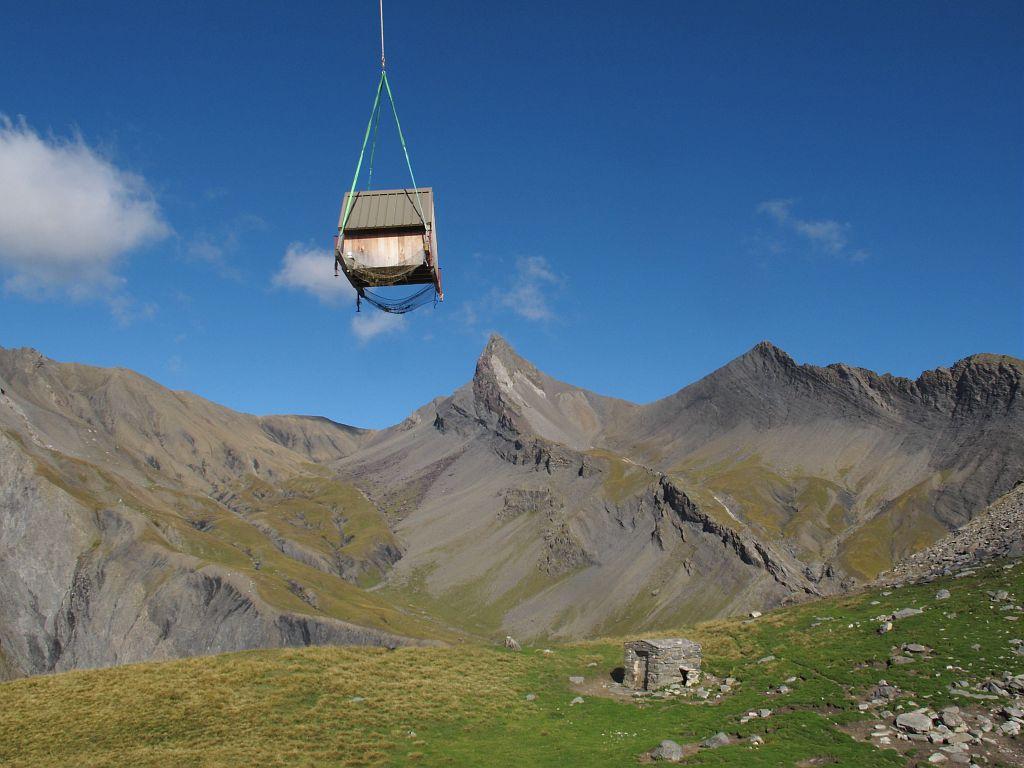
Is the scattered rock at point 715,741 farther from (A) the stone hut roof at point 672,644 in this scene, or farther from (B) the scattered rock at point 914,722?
(A) the stone hut roof at point 672,644

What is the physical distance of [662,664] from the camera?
1288 inches

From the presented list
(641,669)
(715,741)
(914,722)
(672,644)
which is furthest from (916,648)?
(641,669)

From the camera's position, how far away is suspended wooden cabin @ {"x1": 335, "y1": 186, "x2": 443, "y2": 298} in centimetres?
2466

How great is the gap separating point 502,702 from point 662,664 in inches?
260

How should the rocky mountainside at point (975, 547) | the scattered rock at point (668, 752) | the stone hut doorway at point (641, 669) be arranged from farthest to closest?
the rocky mountainside at point (975, 547)
the stone hut doorway at point (641, 669)
the scattered rock at point (668, 752)

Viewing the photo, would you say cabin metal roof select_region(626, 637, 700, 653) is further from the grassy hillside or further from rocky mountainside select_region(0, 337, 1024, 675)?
rocky mountainside select_region(0, 337, 1024, 675)

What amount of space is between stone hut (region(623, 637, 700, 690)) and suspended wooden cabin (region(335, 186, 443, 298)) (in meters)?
17.9

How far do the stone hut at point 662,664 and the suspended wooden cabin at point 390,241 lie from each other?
58.7 ft

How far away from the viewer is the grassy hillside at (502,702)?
2545 centimetres

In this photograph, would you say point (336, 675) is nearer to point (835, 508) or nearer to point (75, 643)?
point (75, 643)

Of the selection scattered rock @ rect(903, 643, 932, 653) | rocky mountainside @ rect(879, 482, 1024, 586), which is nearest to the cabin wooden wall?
scattered rock @ rect(903, 643, 932, 653)

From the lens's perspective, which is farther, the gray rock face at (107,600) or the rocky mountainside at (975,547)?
the gray rock face at (107,600)

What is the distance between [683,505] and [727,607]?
3400 cm

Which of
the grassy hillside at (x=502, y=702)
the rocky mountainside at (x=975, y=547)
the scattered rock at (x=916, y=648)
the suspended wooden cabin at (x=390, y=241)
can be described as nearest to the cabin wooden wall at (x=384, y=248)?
the suspended wooden cabin at (x=390, y=241)
